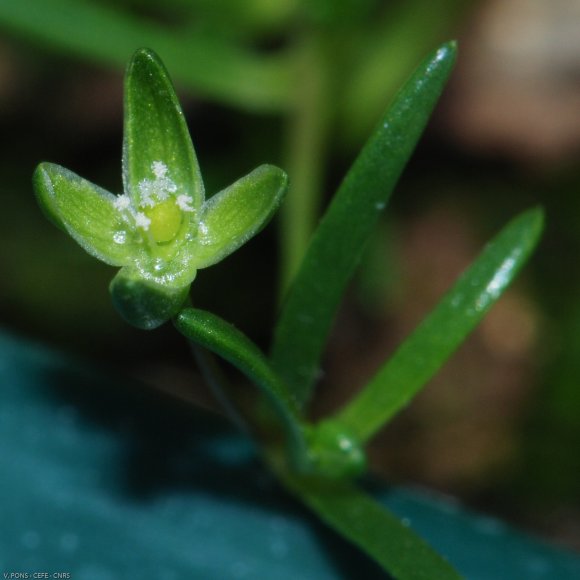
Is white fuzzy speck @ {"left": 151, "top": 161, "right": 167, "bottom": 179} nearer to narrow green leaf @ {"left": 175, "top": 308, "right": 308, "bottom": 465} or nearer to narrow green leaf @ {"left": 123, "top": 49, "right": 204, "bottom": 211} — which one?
narrow green leaf @ {"left": 123, "top": 49, "right": 204, "bottom": 211}

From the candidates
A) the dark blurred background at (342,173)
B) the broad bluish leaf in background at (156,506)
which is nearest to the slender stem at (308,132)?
the dark blurred background at (342,173)

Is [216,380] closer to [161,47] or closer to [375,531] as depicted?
[375,531]

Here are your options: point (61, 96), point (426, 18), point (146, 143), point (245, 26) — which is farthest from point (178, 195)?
point (61, 96)

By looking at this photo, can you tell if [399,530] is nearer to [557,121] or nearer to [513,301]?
[513,301]

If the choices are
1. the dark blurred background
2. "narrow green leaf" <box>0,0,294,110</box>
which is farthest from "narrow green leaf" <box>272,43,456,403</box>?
"narrow green leaf" <box>0,0,294,110</box>

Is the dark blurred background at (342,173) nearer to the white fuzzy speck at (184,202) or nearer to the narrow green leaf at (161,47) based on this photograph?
the narrow green leaf at (161,47)

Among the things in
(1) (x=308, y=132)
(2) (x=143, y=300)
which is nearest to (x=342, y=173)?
(1) (x=308, y=132)
